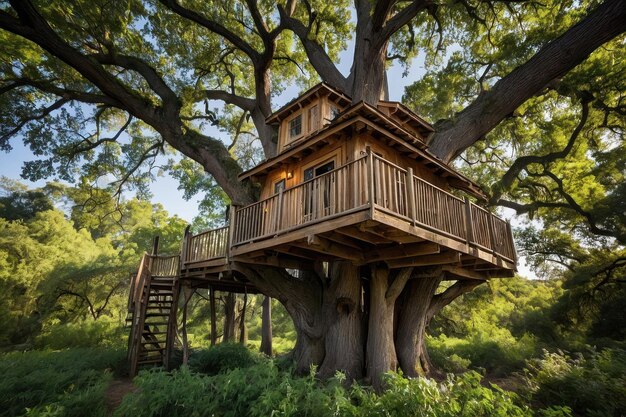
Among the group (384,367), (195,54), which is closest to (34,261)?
(195,54)

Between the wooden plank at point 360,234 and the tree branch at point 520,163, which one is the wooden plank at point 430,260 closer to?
the wooden plank at point 360,234

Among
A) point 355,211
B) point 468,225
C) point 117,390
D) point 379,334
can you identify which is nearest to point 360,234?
point 355,211

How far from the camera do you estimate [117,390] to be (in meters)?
11.0

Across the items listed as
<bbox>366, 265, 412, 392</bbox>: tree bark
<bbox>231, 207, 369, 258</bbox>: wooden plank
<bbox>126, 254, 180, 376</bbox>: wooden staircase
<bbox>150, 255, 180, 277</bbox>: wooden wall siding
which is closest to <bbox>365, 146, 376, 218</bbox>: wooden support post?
<bbox>231, 207, 369, 258</bbox>: wooden plank

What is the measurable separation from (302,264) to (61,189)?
50999 mm

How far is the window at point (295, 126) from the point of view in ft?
44.6

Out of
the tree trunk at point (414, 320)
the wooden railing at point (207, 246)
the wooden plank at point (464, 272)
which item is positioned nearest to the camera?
the wooden plank at point (464, 272)

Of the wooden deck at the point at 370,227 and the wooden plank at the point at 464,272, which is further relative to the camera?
the wooden plank at the point at 464,272

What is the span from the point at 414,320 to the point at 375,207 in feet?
21.5

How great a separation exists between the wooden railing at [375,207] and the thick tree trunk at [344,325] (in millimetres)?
2793

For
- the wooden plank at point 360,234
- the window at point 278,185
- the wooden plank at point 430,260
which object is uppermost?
the window at point 278,185

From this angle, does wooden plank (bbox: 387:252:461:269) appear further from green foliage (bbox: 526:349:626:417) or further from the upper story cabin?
green foliage (bbox: 526:349:626:417)

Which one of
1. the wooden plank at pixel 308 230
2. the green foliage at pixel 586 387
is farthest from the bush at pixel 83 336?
the green foliage at pixel 586 387

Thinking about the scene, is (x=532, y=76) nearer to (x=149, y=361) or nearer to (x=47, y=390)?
(x=47, y=390)
